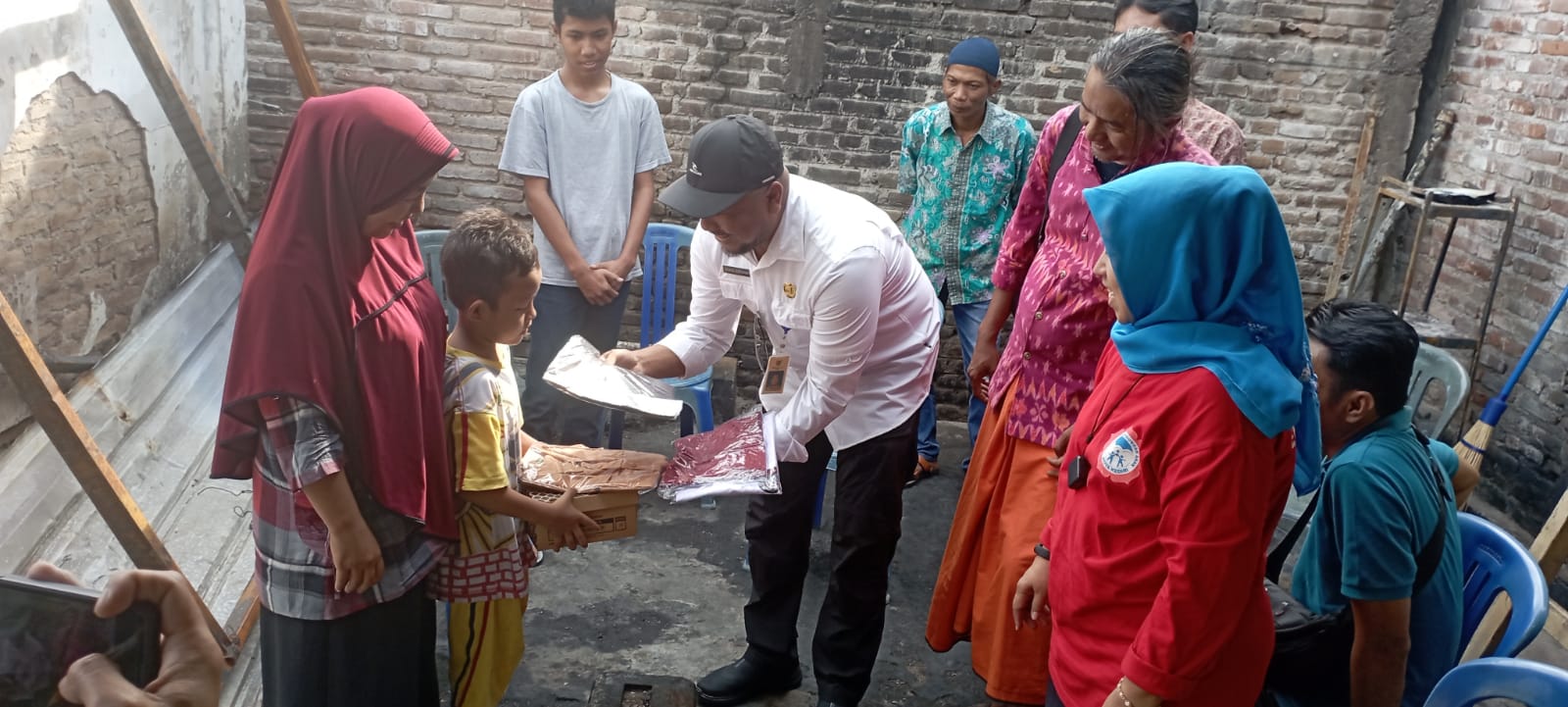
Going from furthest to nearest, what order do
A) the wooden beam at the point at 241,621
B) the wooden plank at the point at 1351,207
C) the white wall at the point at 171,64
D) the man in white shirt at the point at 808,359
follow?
the wooden plank at the point at 1351,207 < the white wall at the point at 171,64 < the wooden beam at the point at 241,621 < the man in white shirt at the point at 808,359

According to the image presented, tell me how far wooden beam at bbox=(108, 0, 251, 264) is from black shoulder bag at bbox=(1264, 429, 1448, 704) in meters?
4.17

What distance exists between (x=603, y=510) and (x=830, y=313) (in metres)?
0.70

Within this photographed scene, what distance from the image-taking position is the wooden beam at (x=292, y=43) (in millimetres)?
4684

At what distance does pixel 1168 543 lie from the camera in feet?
5.95

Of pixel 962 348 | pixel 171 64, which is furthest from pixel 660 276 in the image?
pixel 171 64

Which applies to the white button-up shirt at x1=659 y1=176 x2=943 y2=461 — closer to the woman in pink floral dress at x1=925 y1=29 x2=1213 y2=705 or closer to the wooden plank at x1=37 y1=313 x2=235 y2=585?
the woman in pink floral dress at x1=925 y1=29 x2=1213 y2=705

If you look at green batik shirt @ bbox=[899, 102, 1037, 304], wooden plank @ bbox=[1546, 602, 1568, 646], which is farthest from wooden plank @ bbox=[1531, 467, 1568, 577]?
green batik shirt @ bbox=[899, 102, 1037, 304]

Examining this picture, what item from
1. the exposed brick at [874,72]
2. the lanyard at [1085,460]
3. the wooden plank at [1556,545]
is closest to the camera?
the lanyard at [1085,460]

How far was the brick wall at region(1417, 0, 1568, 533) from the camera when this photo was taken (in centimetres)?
450

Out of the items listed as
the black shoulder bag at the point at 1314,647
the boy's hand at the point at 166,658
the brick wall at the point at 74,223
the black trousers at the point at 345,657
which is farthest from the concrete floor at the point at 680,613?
the boy's hand at the point at 166,658

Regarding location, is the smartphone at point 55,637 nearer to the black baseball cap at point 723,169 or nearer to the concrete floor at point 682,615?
the black baseball cap at point 723,169

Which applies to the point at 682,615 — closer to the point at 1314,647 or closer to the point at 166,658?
the point at 1314,647

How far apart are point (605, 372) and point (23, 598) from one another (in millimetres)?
1412

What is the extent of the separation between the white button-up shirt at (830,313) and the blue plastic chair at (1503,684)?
4.43 feet
